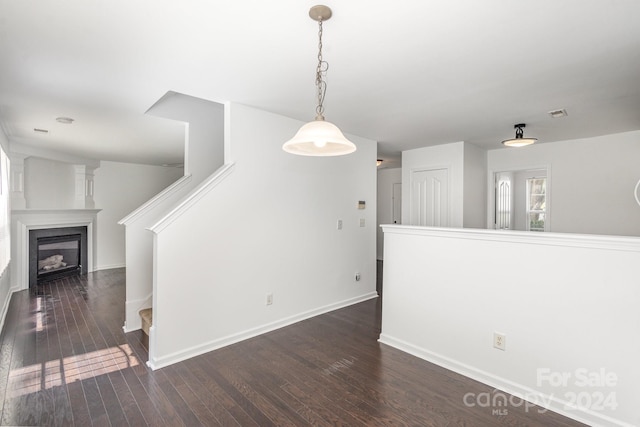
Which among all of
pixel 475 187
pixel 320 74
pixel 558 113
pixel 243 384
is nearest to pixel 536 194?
Answer: pixel 475 187

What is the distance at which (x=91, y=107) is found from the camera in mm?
3281

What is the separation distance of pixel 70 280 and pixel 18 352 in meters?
3.45

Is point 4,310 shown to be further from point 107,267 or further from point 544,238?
point 544,238

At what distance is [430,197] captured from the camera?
538 centimetres

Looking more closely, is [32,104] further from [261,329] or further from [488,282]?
[488,282]

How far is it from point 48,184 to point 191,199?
5.12 meters

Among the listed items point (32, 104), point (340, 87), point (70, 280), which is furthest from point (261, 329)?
point (70, 280)

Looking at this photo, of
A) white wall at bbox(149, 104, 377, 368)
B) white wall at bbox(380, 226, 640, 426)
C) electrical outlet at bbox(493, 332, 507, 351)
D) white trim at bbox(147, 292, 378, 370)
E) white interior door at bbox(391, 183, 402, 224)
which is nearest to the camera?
white wall at bbox(380, 226, 640, 426)

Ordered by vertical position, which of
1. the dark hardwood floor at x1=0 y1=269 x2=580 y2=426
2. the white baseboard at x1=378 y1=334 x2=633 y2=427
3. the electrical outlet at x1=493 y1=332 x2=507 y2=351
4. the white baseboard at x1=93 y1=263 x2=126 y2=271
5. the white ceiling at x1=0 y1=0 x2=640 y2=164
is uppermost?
the white ceiling at x1=0 y1=0 x2=640 y2=164

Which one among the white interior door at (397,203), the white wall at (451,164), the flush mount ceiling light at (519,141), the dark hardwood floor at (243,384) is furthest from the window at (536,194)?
the dark hardwood floor at (243,384)

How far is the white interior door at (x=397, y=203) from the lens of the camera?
7.48 meters

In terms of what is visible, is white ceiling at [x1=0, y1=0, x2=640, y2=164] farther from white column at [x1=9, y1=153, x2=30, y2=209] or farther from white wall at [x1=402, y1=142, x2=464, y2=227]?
white column at [x1=9, y1=153, x2=30, y2=209]

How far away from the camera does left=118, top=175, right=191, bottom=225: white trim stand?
3521 millimetres

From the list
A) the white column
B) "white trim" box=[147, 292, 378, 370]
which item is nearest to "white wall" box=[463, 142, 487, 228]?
"white trim" box=[147, 292, 378, 370]
